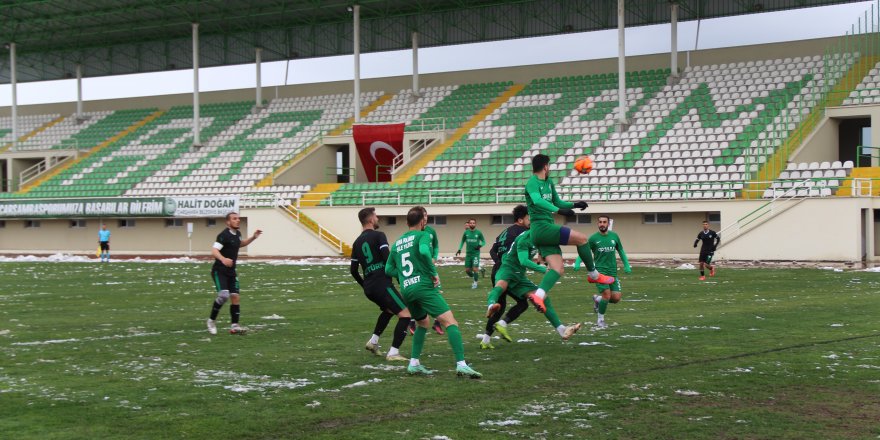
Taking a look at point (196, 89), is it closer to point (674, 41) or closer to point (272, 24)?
point (272, 24)

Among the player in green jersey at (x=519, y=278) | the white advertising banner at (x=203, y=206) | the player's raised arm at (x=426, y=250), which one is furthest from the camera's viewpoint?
the white advertising banner at (x=203, y=206)

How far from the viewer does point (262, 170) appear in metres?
50.5

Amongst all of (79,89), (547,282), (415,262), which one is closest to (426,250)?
(415,262)

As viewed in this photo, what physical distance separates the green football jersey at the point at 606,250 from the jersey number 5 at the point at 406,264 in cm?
564

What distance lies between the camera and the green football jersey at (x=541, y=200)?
12242 millimetres

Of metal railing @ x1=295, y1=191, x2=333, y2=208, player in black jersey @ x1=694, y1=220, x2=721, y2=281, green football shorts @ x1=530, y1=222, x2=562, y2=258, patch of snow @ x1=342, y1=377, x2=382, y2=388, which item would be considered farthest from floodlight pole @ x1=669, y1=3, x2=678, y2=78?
patch of snow @ x1=342, y1=377, x2=382, y2=388

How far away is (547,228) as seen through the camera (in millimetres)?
12445

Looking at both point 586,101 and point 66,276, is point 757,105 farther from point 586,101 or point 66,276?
point 66,276

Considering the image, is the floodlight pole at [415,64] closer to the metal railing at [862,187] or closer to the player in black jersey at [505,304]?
the metal railing at [862,187]

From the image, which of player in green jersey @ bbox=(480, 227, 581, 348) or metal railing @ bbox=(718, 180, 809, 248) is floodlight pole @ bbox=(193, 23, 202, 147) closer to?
metal railing @ bbox=(718, 180, 809, 248)

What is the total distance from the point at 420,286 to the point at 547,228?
2455 millimetres

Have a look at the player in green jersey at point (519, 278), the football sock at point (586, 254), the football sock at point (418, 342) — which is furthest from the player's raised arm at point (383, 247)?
the football sock at point (586, 254)

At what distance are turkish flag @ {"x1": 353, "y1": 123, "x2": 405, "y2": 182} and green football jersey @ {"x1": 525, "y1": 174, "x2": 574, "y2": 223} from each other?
37111mm

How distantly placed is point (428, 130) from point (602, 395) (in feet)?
135
